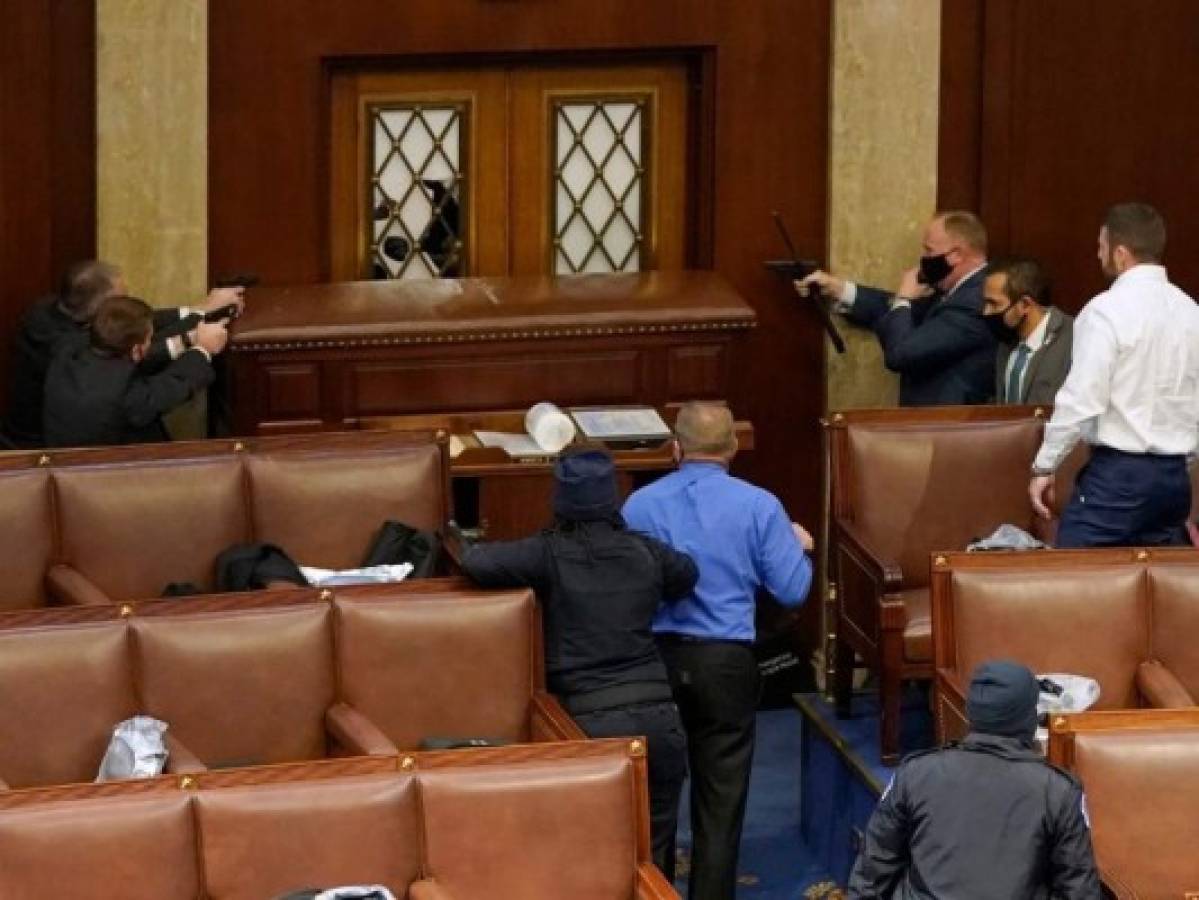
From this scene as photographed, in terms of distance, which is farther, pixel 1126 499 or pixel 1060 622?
pixel 1126 499

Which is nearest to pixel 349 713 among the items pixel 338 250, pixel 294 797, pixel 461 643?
pixel 461 643

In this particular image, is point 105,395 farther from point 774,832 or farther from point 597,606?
point 774,832

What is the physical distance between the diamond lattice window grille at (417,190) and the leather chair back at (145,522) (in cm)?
210

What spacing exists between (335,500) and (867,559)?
1.64m

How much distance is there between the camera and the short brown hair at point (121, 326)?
988 centimetres

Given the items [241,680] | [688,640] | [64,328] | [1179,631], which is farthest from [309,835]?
[64,328]

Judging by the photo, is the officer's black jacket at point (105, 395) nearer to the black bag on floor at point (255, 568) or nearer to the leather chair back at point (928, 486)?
the black bag on floor at point (255, 568)

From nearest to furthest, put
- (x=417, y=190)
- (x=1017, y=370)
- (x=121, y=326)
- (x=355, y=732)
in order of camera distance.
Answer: (x=355, y=732) < (x=121, y=326) < (x=1017, y=370) < (x=417, y=190)

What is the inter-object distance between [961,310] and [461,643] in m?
2.99

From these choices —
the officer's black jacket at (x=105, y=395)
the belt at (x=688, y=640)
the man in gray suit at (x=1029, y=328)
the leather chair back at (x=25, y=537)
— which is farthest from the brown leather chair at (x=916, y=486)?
the leather chair back at (x=25, y=537)

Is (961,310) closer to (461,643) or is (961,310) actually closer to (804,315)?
(804,315)

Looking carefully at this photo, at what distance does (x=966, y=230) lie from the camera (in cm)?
1088

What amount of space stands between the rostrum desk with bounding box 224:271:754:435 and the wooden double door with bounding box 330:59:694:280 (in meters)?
0.53

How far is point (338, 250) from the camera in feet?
36.9
